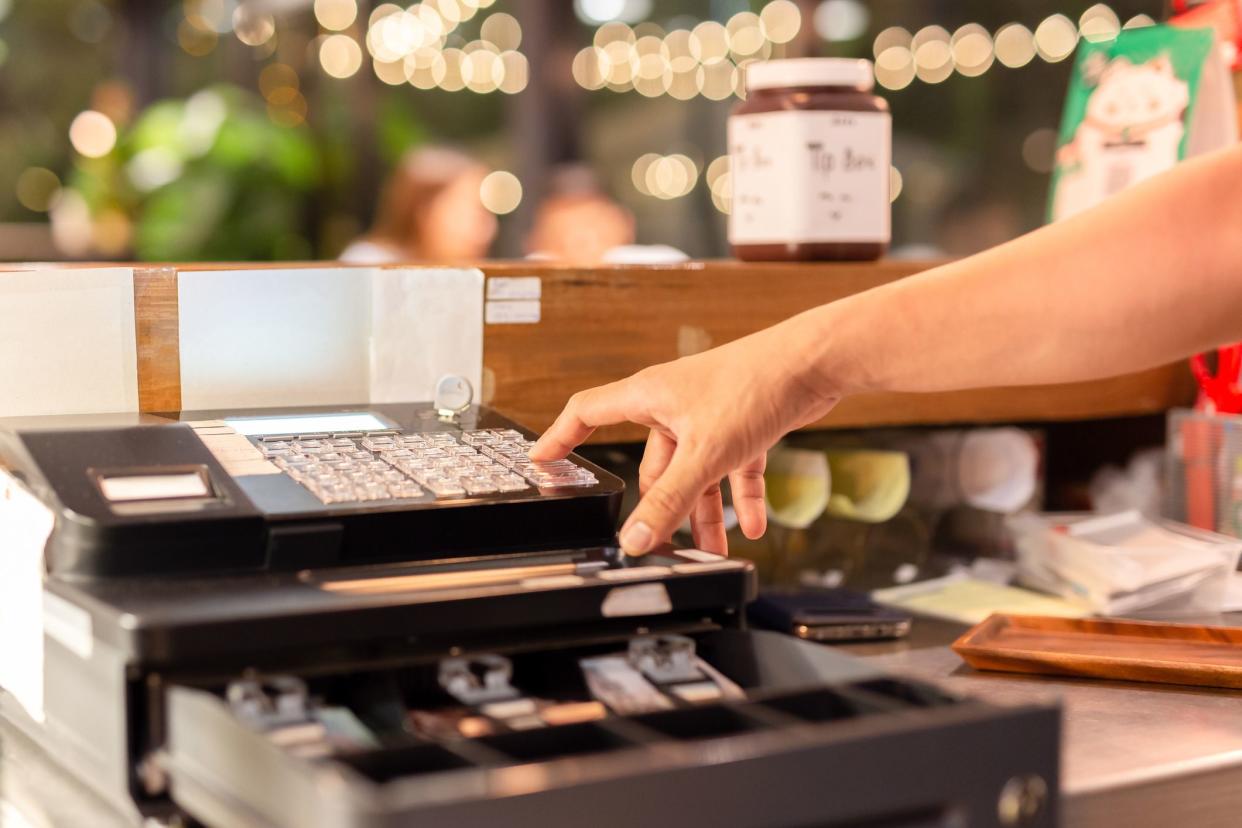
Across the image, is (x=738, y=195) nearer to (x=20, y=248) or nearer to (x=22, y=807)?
(x=22, y=807)

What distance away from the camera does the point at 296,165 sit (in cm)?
582

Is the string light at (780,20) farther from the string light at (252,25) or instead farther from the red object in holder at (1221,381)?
the red object in holder at (1221,381)

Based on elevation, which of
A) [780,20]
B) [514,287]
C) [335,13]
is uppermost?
[335,13]

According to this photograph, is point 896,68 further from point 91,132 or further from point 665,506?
point 665,506

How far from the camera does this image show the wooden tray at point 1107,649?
44.9 inches

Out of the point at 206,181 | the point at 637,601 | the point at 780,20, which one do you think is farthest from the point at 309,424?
the point at 206,181

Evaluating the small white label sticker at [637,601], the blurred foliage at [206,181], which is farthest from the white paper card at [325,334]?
the blurred foliage at [206,181]

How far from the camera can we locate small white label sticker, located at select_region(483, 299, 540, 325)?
4.33 ft

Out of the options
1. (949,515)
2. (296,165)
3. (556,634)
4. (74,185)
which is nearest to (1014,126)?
(296,165)

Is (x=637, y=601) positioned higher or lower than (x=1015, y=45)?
lower

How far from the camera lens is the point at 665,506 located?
3.05 feet

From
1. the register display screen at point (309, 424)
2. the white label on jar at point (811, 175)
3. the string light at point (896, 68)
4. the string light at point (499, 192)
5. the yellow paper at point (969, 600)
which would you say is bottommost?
the yellow paper at point (969, 600)

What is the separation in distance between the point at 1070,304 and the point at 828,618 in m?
0.45

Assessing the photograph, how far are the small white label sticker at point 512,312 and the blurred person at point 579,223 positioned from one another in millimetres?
3292
